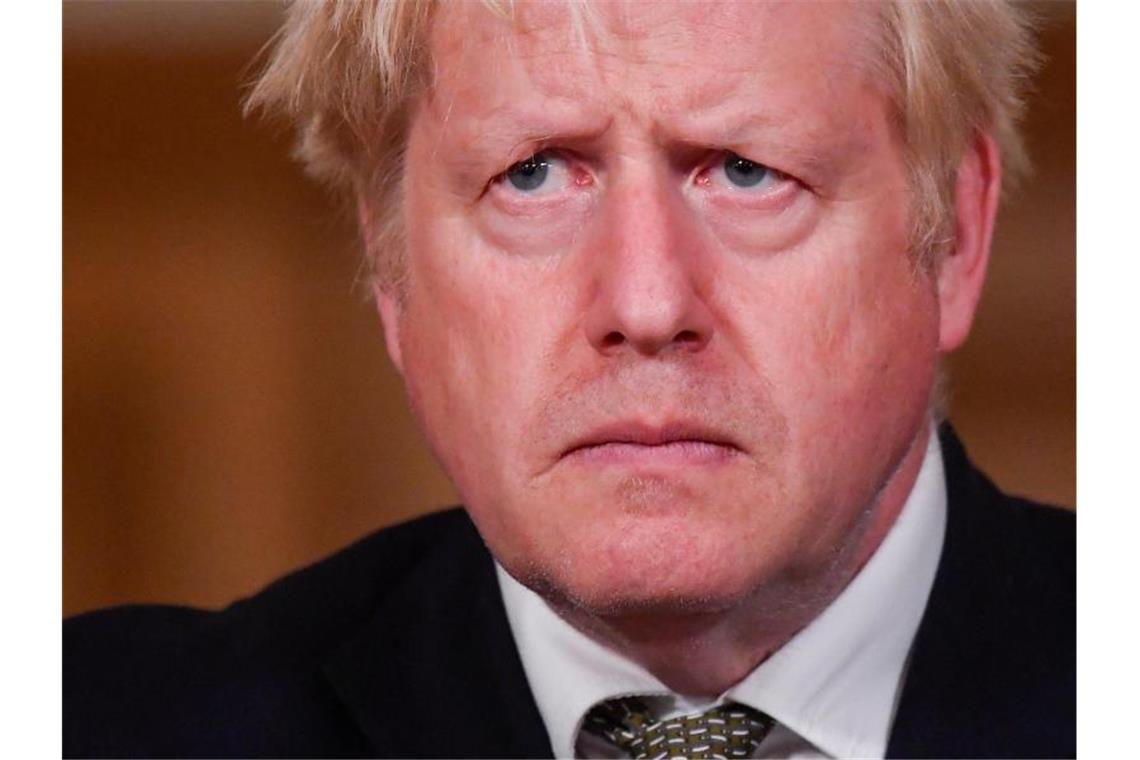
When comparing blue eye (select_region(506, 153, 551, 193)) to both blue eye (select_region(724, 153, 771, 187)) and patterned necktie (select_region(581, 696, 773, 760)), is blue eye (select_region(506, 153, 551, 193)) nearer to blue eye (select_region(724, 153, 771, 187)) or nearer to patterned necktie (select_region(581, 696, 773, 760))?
blue eye (select_region(724, 153, 771, 187))

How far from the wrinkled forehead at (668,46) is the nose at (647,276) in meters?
0.06

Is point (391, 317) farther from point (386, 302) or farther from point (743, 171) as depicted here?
point (743, 171)

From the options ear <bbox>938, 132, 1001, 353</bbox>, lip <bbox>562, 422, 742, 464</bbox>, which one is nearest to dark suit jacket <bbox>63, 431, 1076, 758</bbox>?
ear <bbox>938, 132, 1001, 353</bbox>

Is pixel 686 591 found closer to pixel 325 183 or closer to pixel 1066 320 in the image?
pixel 325 183

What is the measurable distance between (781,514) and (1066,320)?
3.58ft

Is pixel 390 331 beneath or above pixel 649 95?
beneath

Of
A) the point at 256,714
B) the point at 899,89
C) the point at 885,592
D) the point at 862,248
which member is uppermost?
the point at 899,89

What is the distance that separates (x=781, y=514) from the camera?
1.15 metres

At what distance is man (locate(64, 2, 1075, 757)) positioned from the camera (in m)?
1.13

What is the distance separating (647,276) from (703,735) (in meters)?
0.36

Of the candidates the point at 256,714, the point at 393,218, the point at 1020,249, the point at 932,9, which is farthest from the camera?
the point at 1020,249

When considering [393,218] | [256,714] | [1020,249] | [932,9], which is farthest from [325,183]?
[1020,249]

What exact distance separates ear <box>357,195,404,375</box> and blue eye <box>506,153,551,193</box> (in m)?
0.17

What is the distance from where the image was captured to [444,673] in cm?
139
